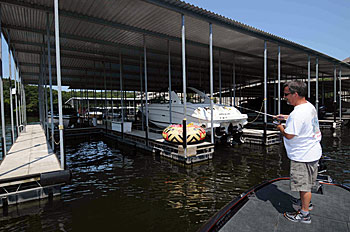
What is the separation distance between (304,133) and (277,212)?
1.01m

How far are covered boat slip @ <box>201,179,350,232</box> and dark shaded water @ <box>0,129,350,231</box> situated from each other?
109 cm

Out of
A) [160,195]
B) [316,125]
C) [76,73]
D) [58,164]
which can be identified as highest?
[76,73]

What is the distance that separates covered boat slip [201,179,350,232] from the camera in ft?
7.23

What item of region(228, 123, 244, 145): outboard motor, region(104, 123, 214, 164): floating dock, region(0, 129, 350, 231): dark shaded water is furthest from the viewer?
region(228, 123, 244, 145): outboard motor

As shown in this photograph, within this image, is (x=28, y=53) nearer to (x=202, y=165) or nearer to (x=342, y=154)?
(x=202, y=165)

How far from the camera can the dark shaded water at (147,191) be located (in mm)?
3508

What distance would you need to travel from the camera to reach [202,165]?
671 centimetres

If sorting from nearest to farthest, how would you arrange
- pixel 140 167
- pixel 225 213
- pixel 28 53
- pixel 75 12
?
pixel 225 213
pixel 140 167
pixel 75 12
pixel 28 53

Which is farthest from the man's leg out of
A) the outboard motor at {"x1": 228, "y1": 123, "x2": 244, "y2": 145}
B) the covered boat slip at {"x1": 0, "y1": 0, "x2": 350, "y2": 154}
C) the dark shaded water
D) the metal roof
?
the outboard motor at {"x1": 228, "y1": 123, "x2": 244, "y2": 145}

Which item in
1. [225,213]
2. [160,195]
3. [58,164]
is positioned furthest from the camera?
[58,164]

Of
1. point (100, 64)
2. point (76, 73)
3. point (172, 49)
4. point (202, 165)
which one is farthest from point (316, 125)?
point (76, 73)

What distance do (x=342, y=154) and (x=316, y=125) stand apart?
7.01 m

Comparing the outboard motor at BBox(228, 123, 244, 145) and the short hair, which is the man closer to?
the short hair

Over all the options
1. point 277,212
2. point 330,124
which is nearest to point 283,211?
point 277,212
